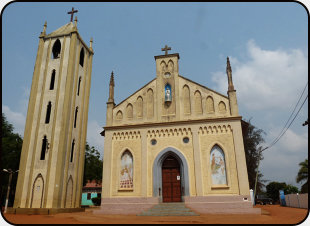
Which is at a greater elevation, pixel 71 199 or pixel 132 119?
pixel 132 119

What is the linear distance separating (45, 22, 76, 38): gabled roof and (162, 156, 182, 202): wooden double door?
50.2 feet

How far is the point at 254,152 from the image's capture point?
3628 centimetres

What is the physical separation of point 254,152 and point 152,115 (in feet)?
78.6

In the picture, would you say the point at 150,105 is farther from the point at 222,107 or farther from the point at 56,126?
the point at 56,126

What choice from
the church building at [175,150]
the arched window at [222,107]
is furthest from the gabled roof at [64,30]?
the arched window at [222,107]

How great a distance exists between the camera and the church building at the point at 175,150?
53.0 feet

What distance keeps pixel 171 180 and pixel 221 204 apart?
154 inches

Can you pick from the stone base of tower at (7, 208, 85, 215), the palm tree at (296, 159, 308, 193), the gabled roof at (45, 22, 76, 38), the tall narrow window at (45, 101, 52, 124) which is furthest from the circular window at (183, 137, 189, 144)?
the palm tree at (296, 159, 308, 193)

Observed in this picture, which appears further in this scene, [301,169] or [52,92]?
[301,169]

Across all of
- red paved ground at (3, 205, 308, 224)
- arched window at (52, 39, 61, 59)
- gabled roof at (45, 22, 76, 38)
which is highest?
gabled roof at (45, 22, 76, 38)

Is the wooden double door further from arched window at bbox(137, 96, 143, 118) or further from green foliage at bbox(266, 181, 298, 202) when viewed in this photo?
green foliage at bbox(266, 181, 298, 202)

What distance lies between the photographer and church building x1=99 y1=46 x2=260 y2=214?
16.1m

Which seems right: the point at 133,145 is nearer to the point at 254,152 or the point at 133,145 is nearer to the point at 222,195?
the point at 222,195

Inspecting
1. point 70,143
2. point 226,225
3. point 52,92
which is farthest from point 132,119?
point 226,225
